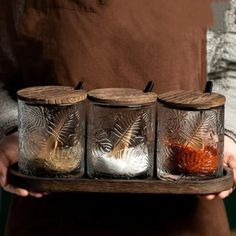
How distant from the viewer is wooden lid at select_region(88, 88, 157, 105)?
3.57 feet

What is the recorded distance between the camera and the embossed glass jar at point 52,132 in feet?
3.62

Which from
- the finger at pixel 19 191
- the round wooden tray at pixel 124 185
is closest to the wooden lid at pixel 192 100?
the round wooden tray at pixel 124 185

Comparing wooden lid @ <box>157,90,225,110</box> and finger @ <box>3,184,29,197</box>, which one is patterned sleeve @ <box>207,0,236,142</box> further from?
finger @ <box>3,184,29,197</box>

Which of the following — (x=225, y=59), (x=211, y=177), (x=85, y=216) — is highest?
(x=225, y=59)

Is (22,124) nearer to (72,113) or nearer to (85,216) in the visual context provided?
(72,113)

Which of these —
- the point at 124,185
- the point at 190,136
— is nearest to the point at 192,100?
the point at 190,136

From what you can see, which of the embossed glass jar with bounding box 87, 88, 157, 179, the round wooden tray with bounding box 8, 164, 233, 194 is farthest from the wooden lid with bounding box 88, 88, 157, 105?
the round wooden tray with bounding box 8, 164, 233, 194

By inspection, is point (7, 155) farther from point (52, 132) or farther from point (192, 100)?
point (192, 100)

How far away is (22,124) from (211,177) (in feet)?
0.95

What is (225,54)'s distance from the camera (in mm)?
1249

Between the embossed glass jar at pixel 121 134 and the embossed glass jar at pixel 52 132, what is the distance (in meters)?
0.02

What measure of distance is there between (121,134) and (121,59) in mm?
172

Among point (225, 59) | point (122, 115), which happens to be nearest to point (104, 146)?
point (122, 115)

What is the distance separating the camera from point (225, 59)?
1251 millimetres
